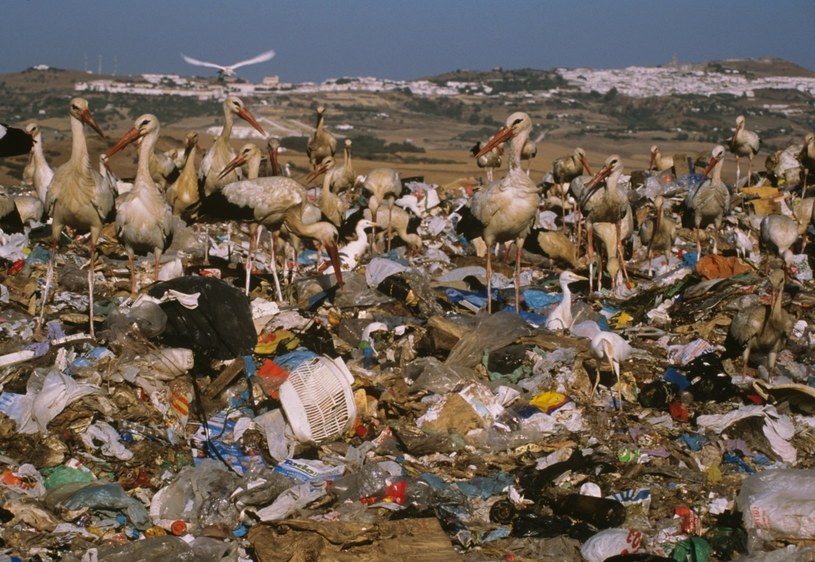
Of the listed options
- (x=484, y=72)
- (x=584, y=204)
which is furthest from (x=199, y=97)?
(x=584, y=204)

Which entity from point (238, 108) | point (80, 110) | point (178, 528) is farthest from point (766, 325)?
Result: point (238, 108)

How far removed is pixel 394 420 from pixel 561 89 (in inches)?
3797

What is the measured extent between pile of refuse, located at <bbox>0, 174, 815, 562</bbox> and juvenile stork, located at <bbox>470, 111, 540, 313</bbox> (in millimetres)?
826

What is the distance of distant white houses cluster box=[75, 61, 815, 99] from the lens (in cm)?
8619

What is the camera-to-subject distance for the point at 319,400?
6.42 meters

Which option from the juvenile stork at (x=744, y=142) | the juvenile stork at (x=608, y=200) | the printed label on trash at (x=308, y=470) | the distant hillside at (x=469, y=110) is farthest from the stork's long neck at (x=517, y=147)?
the distant hillside at (x=469, y=110)

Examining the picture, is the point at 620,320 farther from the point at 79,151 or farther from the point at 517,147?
the point at 79,151

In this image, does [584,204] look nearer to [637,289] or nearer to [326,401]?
[637,289]

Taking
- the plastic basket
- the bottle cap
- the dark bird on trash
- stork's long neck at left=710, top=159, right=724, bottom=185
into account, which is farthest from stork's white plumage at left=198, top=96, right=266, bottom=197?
stork's long neck at left=710, top=159, right=724, bottom=185

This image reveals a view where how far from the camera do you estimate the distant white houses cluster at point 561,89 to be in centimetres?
8619

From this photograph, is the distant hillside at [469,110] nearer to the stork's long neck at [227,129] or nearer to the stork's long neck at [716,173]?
the stork's long neck at [227,129]

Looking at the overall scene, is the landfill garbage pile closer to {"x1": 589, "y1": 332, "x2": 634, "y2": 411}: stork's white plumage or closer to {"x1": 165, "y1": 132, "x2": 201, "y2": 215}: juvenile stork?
{"x1": 589, "y1": 332, "x2": 634, "y2": 411}: stork's white plumage

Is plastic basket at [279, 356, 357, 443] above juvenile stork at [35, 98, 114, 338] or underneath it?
underneath

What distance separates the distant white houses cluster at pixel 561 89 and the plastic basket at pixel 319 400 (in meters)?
73.4
